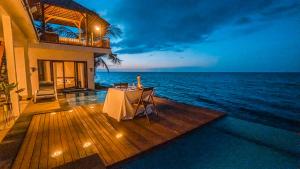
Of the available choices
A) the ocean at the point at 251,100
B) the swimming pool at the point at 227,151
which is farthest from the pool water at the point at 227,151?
the ocean at the point at 251,100

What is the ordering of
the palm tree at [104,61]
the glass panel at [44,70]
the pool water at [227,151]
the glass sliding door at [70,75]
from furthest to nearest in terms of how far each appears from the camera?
the palm tree at [104,61] → the glass sliding door at [70,75] → the glass panel at [44,70] → the pool water at [227,151]

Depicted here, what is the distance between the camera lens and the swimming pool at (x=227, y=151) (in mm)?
2088

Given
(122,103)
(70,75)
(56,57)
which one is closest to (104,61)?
(70,75)

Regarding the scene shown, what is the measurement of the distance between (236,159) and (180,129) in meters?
1.19

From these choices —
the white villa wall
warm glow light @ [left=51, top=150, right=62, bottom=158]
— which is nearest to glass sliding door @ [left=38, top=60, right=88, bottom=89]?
the white villa wall

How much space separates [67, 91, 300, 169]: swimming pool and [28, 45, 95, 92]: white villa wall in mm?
8719

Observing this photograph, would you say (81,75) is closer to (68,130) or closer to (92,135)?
(68,130)

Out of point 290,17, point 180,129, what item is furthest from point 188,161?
point 290,17

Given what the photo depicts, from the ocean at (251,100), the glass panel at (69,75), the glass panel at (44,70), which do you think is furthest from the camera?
the glass panel at (69,75)

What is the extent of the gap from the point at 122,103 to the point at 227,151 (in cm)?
255

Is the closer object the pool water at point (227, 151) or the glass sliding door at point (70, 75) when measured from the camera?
the pool water at point (227, 151)

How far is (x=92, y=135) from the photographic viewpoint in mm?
2916

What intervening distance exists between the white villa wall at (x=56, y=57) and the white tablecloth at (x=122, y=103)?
653 centimetres

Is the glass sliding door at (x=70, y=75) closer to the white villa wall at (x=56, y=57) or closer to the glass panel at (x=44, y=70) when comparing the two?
the glass panel at (x=44, y=70)
